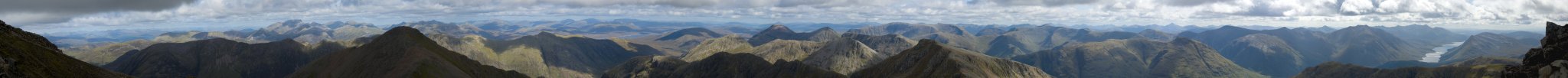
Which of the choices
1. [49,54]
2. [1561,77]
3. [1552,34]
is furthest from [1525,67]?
[49,54]

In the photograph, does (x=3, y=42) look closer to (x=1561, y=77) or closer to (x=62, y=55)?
(x=62, y=55)

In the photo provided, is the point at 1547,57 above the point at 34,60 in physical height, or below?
above

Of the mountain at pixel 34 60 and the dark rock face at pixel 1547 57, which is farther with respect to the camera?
the dark rock face at pixel 1547 57

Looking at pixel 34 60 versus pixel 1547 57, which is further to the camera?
pixel 1547 57

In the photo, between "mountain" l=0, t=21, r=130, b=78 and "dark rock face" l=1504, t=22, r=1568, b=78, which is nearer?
"mountain" l=0, t=21, r=130, b=78
